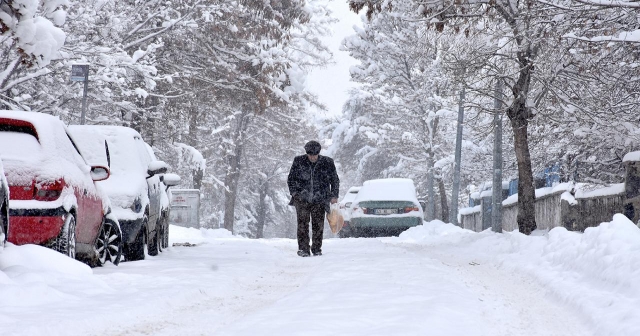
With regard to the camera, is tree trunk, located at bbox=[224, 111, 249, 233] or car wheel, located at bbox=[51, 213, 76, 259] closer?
car wheel, located at bbox=[51, 213, 76, 259]

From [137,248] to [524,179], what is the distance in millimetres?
8186

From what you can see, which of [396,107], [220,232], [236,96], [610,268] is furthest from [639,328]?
[396,107]

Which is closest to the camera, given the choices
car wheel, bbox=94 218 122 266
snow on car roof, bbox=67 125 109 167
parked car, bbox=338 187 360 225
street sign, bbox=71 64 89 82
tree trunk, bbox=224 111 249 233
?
car wheel, bbox=94 218 122 266

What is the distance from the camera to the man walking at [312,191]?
1193 cm

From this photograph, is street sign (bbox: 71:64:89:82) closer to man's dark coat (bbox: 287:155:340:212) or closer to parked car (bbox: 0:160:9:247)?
man's dark coat (bbox: 287:155:340:212)

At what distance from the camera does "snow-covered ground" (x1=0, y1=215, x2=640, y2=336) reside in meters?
5.00

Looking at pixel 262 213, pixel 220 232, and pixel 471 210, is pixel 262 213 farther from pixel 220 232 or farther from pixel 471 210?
pixel 220 232

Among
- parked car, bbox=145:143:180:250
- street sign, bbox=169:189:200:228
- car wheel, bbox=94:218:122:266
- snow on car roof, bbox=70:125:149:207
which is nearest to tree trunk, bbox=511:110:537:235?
parked car, bbox=145:143:180:250

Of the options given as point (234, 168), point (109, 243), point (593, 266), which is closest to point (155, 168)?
point (109, 243)

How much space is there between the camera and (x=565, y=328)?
539 cm

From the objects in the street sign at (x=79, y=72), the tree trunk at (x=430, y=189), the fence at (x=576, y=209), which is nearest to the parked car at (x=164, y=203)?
the street sign at (x=79, y=72)

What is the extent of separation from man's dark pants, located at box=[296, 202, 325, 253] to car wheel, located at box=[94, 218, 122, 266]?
323 cm

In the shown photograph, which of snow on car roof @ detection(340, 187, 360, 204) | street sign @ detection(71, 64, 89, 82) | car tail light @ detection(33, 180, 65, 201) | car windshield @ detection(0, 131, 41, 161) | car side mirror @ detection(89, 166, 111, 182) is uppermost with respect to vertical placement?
street sign @ detection(71, 64, 89, 82)

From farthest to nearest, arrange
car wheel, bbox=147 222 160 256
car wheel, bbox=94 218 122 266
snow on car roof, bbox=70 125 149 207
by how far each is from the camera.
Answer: car wheel, bbox=147 222 160 256
snow on car roof, bbox=70 125 149 207
car wheel, bbox=94 218 122 266
